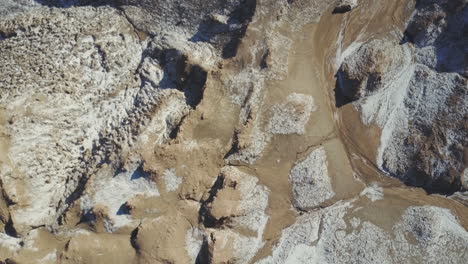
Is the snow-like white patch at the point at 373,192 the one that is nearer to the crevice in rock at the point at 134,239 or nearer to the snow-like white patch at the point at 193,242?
the snow-like white patch at the point at 193,242

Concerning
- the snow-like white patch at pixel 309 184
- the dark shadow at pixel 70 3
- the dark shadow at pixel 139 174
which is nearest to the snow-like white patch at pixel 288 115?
the snow-like white patch at pixel 309 184

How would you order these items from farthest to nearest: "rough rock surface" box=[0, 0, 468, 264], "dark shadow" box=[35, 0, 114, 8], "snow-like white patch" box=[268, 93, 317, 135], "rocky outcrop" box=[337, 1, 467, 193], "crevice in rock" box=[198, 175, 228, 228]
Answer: "dark shadow" box=[35, 0, 114, 8], "rocky outcrop" box=[337, 1, 467, 193], "snow-like white patch" box=[268, 93, 317, 135], "rough rock surface" box=[0, 0, 468, 264], "crevice in rock" box=[198, 175, 228, 228]

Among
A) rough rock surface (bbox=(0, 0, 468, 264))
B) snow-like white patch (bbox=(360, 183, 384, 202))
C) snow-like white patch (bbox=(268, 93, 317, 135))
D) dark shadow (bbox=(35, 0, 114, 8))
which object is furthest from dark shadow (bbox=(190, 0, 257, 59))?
snow-like white patch (bbox=(360, 183, 384, 202))

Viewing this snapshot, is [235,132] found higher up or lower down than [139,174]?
higher up

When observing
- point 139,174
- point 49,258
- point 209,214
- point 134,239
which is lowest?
point 49,258

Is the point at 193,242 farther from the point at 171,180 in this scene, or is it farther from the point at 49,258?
the point at 49,258

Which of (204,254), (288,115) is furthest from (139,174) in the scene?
(288,115)

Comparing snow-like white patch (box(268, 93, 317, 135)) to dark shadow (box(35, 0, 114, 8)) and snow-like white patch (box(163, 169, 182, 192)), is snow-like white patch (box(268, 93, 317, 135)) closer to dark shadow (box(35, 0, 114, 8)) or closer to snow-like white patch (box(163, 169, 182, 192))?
snow-like white patch (box(163, 169, 182, 192))
